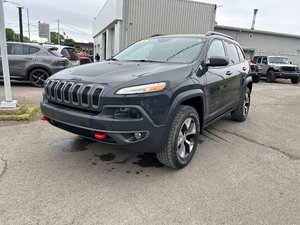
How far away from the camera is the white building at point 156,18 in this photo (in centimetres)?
1574

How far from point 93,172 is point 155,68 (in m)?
1.50

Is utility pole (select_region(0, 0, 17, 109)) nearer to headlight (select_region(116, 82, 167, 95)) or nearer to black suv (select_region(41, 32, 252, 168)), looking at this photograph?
black suv (select_region(41, 32, 252, 168))

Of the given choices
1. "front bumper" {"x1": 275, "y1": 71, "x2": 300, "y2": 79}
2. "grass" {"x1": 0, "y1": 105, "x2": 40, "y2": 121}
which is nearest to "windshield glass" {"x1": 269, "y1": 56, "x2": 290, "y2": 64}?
"front bumper" {"x1": 275, "y1": 71, "x2": 300, "y2": 79}

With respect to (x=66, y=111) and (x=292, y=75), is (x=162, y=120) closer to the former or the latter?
(x=66, y=111)

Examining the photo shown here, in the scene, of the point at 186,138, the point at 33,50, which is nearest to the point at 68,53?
the point at 33,50

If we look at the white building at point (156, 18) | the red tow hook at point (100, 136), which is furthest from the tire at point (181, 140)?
the white building at point (156, 18)

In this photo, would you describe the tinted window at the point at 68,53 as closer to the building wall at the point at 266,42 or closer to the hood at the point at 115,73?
the hood at the point at 115,73

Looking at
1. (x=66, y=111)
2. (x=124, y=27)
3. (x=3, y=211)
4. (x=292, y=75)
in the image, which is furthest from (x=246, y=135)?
(x=292, y=75)

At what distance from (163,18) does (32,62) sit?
10.8 m

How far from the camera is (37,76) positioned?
8.95m

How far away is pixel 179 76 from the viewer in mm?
2910

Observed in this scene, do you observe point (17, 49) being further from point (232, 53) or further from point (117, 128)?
point (117, 128)

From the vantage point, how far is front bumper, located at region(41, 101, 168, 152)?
244cm

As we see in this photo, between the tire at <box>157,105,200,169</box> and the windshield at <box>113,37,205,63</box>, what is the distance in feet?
2.64
